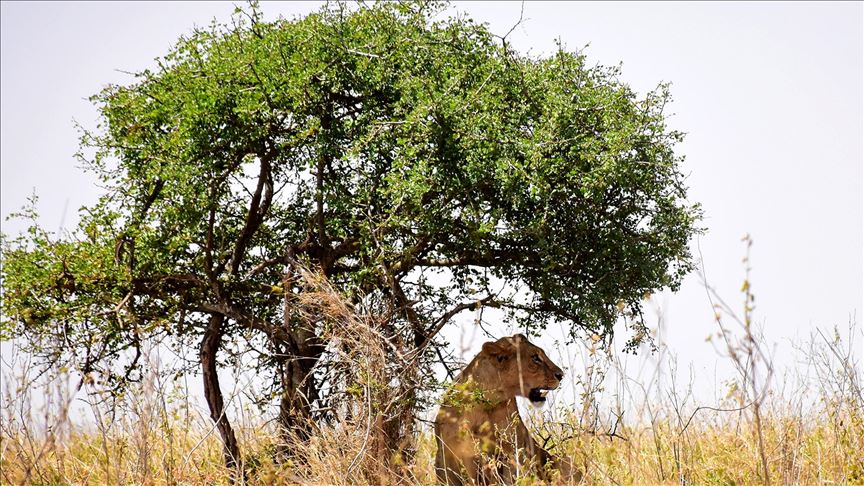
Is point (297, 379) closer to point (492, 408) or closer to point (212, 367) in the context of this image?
point (212, 367)

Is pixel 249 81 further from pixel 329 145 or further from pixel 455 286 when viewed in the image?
pixel 455 286

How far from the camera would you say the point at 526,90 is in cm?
1272

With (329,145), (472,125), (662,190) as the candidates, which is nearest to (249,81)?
(329,145)

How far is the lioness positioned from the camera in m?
11.2

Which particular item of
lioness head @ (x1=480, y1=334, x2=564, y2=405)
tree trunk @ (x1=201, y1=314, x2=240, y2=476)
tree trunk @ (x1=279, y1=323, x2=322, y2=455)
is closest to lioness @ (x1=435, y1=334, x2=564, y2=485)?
lioness head @ (x1=480, y1=334, x2=564, y2=405)

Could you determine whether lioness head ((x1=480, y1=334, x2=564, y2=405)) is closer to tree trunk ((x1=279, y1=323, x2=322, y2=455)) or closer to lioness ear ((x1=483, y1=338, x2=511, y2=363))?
lioness ear ((x1=483, y1=338, x2=511, y2=363))

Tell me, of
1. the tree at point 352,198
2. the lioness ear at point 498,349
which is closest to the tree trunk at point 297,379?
the tree at point 352,198

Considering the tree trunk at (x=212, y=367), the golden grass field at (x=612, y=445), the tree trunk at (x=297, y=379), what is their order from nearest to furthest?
the golden grass field at (x=612, y=445)
the tree trunk at (x=297, y=379)
the tree trunk at (x=212, y=367)

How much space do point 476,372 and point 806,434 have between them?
13.4 feet

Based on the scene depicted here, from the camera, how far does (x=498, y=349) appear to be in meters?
11.4

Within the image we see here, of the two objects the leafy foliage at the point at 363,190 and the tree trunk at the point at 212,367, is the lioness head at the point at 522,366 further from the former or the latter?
the tree trunk at the point at 212,367

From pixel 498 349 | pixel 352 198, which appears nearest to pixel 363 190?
pixel 352 198

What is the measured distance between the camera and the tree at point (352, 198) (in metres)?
12.0

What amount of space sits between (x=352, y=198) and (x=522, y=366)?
10.2 ft
